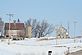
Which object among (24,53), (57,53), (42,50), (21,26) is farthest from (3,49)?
(21,26)

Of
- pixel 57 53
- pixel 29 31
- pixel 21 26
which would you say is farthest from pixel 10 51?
pixel 21 26

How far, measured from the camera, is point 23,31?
11150 cm

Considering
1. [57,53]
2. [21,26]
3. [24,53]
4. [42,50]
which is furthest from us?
[21,26]

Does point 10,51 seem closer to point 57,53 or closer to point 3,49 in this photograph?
point 3,49

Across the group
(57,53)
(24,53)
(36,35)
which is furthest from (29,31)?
(24,53)

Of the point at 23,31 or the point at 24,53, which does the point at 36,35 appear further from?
the point at 24,53

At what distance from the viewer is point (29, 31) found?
9756 cm

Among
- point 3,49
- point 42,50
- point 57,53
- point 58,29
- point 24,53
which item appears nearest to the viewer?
point 3,49

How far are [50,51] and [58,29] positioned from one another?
5352cm

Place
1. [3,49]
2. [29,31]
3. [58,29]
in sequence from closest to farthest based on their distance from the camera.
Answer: [3,49] < [58,29] < [29,31]

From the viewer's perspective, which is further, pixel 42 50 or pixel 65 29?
pixel 65 29

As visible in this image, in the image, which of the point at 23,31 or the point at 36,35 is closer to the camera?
the point at 36,35

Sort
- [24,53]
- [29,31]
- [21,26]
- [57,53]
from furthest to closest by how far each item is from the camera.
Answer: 1. [21,26]
2. [29,31]
3. [57,53]
4. [24,53]

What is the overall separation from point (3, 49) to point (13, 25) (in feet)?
297
